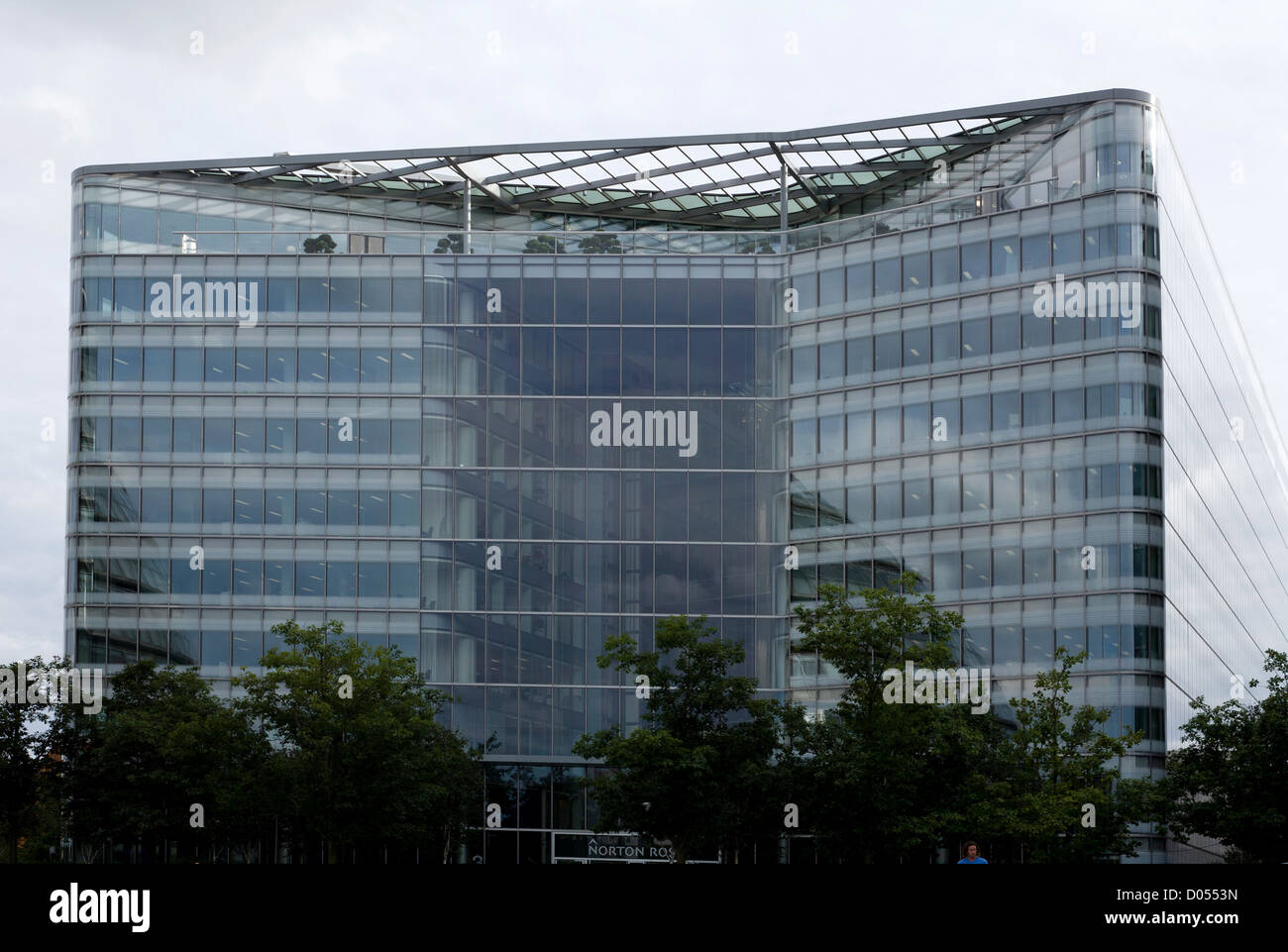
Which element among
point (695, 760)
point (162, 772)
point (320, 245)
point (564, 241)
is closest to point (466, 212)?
point (564, 241)

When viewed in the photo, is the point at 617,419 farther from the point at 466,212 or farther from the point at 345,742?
the point at 345,742

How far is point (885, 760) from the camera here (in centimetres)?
4684

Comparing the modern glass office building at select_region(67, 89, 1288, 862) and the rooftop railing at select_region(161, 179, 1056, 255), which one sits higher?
the rooftop railing at select_region(161, 179, 1056, 255)

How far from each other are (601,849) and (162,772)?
1965 centimetres

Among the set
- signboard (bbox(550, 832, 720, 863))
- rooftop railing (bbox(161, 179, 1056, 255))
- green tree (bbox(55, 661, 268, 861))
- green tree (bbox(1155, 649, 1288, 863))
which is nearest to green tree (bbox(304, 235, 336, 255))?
rooftop railing (bbox(161, 179, 1056, 255))

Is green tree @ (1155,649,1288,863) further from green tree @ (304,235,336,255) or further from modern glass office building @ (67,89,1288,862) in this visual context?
green tree @ (304,235,336,255)

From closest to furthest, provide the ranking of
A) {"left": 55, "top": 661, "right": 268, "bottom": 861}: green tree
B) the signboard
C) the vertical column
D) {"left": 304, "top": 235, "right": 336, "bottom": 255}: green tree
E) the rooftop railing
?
{"left": 55, "top": 661, "right": 268, "bottom": 861}: green tree
the signboard
the rooftop railing
the vertical column
{"left": 304, "top": 235, "right": 336, "bottom": 255}: green tree

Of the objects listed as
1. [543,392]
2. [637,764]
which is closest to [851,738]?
[637,764]

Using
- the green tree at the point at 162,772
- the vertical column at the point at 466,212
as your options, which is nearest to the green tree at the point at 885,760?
the green tree at the point at 162,772

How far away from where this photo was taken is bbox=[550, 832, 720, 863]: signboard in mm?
64500

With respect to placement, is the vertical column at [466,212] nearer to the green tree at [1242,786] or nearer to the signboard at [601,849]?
the signboard at [601,849]

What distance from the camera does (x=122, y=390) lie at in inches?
2859

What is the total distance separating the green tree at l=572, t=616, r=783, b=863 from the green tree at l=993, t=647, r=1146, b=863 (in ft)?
25.0
